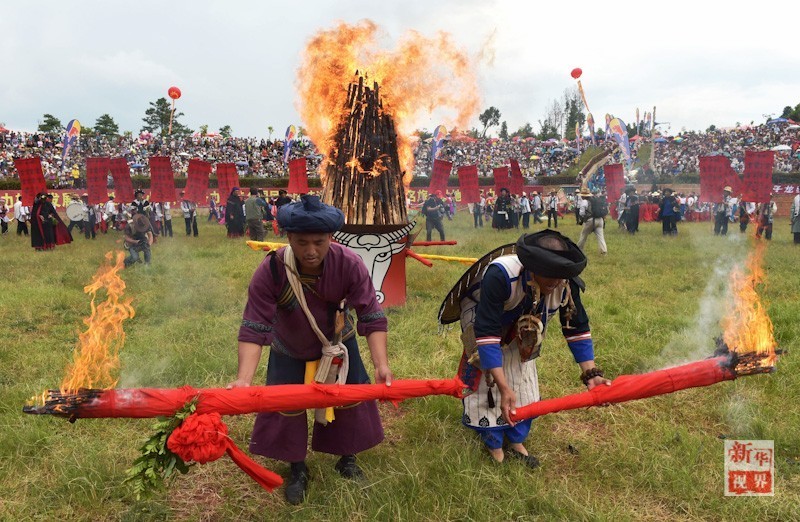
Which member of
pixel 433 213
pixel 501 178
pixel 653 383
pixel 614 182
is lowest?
pixel 653 383

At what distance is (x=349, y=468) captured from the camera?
3.40 m

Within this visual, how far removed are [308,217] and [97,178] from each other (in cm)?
1590

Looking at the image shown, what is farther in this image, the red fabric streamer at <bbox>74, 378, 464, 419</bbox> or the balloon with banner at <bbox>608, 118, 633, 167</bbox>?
the balloon with banner at <bbox>608, 118, 633, 167</bbox>

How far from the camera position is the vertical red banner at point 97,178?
52.5ft

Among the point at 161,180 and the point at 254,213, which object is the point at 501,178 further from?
the point at 161,180

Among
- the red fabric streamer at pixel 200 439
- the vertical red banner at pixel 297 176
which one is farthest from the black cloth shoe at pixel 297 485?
the vertical red banner at pixel 297 176

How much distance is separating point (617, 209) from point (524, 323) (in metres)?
20.6

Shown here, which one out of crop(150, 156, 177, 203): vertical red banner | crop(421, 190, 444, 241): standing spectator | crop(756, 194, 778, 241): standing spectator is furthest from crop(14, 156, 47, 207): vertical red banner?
crop(756, 194, 778, 241): standing spectator

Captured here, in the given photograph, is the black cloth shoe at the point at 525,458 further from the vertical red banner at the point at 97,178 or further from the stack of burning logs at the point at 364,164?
the vertical red banner at the point at 97,178

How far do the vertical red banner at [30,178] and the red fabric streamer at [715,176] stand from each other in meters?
18.3

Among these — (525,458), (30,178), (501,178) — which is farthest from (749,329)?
(501,178)

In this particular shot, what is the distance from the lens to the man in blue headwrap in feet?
9.39

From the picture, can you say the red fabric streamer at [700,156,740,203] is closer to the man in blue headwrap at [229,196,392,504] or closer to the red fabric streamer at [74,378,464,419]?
the man in blue headwrap at [229,196,392,504]

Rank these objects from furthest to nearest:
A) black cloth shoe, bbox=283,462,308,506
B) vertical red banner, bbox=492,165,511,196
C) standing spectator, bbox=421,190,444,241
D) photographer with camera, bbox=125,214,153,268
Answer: vertical red banner, bbox=492,165,511,196 → standing spectator, bbox=421,190,444,241 → photographer with camera, bbox=125,214,153,268 → black cloth shoe, bbox=283,462,308,506
